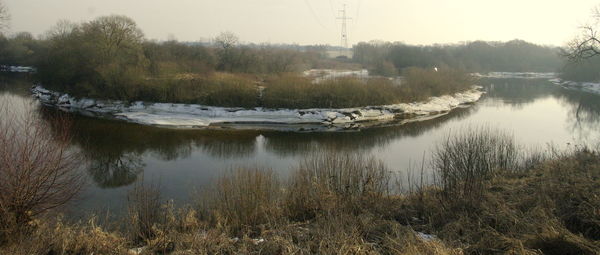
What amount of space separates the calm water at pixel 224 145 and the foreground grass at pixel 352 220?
355 cm

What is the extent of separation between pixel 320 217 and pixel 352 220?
2.62 feet

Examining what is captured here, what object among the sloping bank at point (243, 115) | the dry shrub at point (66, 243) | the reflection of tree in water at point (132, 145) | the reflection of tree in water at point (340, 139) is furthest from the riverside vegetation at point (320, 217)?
the sloping bank at point (243, 115)

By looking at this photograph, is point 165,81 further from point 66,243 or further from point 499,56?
point 499,56

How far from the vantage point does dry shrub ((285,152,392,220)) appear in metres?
9.91

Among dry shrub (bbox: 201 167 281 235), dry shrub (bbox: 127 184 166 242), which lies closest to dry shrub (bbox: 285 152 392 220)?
dry shrub (bbox: 201 167 281 235)

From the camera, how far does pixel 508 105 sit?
42125 millimetres

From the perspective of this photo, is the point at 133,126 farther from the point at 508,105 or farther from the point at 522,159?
the point at 508,105

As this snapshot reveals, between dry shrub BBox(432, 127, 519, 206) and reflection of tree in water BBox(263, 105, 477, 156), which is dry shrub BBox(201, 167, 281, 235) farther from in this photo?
reflection of tree in water BBox(263, 105, 477, 156)

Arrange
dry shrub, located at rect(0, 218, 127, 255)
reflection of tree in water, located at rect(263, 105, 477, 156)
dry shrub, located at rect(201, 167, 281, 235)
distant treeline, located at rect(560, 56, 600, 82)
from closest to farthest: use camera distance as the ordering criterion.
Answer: dry shrub, located at rect(0, 218, 127, 255), dry shrub, located at rect(201, 167, 281, 235), reflection of tree in water, located at rect(263, 105, 477, 156), distant treeline, located at rect(560, 56, 600, 82)

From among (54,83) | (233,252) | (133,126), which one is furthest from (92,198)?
(54,83)

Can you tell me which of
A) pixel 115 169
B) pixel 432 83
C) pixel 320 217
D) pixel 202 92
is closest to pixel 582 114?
pixel 432 83

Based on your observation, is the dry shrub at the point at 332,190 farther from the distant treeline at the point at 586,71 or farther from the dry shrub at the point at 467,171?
the distant treeline at the point at 586,71

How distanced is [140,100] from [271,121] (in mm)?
12525

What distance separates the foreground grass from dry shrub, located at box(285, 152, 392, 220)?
1.2 inches
